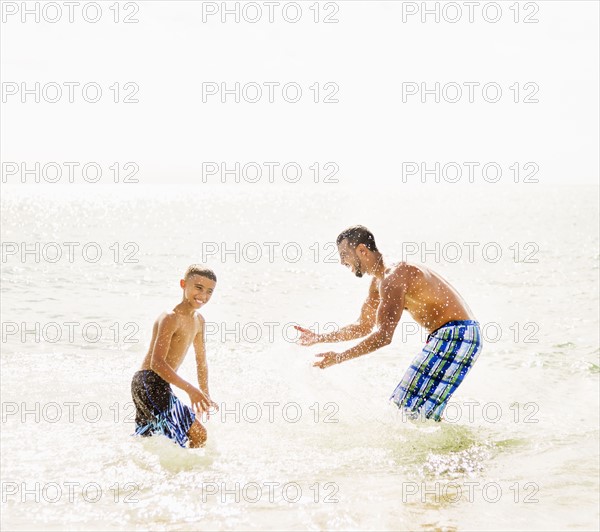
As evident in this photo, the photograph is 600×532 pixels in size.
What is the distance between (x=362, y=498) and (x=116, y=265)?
24.8 metres

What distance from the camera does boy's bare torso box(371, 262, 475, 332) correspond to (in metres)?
5.85

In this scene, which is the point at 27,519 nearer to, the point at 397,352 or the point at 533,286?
the point at 397,352

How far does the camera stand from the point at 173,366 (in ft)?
18.5

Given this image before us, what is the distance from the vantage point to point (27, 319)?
46.5 ft

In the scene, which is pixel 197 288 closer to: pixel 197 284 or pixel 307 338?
pixel 197 284

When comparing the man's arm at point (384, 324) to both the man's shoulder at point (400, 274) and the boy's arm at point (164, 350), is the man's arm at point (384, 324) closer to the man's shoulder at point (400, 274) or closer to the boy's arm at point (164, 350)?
the man's shoulder at point (400, 274)

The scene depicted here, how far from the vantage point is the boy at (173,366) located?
5484mm

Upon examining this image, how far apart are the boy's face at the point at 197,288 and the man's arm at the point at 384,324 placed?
1040 mm

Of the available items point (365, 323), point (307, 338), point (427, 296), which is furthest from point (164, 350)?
point (427, 296)

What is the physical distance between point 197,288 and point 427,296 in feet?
6.43

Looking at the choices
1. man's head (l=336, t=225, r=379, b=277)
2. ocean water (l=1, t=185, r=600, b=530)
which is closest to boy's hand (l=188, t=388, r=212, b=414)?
ocean water (l=1, t=185, r=600, b=530)

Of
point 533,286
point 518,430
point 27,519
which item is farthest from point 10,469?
point 533,286

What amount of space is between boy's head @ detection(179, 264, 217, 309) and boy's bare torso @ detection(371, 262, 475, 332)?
143cm

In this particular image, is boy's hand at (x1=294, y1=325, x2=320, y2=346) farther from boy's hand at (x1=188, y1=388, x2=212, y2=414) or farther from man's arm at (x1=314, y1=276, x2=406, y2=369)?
boy's hand at (x1=188, y1=388, x2=212, y2=414)
